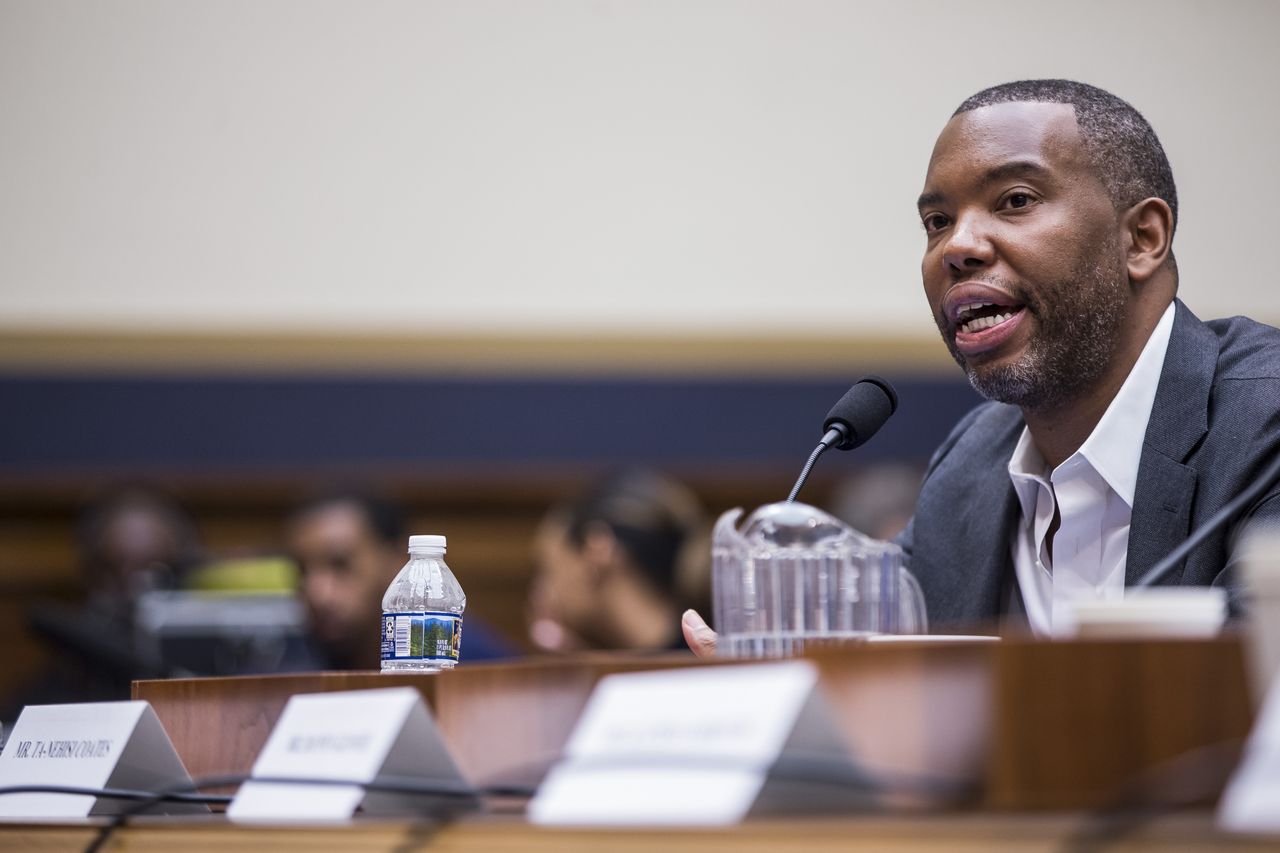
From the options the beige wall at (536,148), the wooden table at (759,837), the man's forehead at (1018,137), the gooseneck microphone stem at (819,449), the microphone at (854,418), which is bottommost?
the wooden table at (759,837)

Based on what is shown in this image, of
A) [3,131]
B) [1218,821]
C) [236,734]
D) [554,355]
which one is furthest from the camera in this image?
[554,355]

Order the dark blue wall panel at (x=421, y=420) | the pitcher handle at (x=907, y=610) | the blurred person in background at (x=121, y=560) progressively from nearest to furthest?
the pitcher handle at (x=907, y=610) < the blurred person in background at (x=121, y=560) < the dark blue wall panel at (x=421, y=420)

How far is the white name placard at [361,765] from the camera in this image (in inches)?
38.0

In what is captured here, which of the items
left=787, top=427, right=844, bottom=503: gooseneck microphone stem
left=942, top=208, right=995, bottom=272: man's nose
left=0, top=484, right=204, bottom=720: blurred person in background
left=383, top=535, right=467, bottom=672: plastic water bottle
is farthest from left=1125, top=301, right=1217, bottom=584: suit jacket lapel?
left=0, top=484, right=204, bottom=720: blurred person in background

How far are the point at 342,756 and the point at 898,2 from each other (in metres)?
3.41

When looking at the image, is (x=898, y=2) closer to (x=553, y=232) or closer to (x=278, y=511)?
(x=553, y=232)

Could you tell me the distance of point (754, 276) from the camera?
4160 millimetres

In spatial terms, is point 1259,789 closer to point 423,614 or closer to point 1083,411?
point 423,614

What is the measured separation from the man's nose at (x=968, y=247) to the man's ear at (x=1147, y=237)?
0.51ft

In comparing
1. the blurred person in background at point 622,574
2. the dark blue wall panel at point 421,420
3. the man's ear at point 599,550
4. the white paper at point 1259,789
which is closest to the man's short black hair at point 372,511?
the blurred person in background at point 622,574

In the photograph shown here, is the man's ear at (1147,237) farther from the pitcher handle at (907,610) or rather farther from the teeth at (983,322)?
the pitcher handle at (907,610)

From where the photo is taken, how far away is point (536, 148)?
409cm

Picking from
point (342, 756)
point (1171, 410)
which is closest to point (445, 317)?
point (1171, 410)

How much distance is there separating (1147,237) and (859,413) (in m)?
0.44
